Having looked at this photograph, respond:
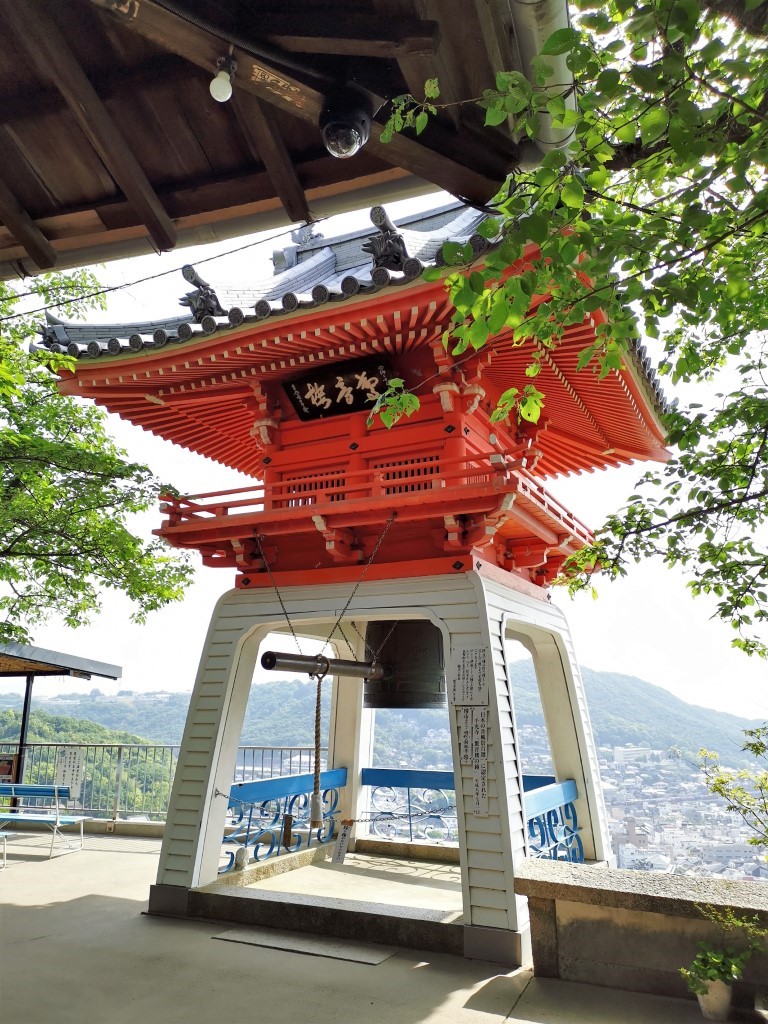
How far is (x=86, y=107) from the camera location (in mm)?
2414

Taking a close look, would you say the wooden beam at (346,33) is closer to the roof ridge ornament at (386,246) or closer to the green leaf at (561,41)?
the green leaf at (561,41)

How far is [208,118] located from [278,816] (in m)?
8.70

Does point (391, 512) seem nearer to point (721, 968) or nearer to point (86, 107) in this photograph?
point (721, 968)

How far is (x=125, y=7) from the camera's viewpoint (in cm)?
202

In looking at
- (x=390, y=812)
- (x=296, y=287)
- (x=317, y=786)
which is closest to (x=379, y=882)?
(x=390, y=812)

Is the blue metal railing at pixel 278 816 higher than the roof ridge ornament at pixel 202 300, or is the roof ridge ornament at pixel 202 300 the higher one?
the roof ridge ornament at pixel 202 300

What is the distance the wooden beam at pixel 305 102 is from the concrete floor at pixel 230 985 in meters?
5.13

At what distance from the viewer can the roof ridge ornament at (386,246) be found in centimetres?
668

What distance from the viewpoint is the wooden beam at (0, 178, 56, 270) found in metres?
2.79

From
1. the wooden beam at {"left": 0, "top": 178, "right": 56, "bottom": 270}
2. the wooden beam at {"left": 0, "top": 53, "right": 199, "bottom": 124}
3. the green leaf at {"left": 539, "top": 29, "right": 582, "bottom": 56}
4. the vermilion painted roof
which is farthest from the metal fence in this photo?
the green leaf at {"left": 539, "top": 29, "right": 582, "bottom": 56}

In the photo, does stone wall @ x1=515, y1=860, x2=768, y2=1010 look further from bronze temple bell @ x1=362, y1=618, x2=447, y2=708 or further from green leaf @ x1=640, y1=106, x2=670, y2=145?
green leaf @ x1=640, y1=106, x2=670, y2=145

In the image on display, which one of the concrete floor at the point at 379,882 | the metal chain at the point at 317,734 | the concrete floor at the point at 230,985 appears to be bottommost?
the concrete floor at the point at 230,985

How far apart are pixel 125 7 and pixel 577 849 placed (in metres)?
8.94

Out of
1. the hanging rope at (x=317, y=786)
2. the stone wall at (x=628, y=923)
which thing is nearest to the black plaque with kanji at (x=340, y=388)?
the hanging rope at (x=317, y=786)
